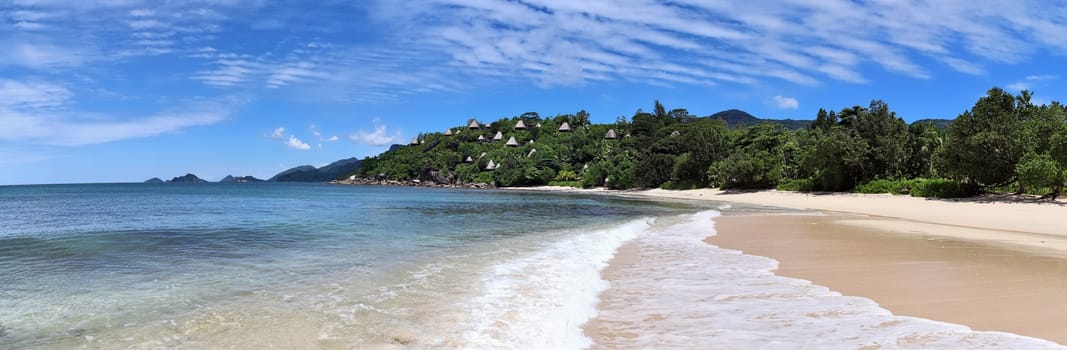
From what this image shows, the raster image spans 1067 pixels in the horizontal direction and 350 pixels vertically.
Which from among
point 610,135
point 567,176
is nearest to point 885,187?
point 567,176

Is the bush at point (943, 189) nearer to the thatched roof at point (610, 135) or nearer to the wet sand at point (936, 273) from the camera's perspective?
the wet sand at point (936, 273)

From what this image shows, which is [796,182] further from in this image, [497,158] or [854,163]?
[497,158]

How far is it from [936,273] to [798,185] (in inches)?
1764

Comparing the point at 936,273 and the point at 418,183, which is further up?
the point at 418,183

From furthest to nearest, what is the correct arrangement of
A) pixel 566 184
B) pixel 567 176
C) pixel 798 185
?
pixel 567 176 → pixel 566 184 → pixel 798 185

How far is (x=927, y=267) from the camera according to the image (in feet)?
31.4

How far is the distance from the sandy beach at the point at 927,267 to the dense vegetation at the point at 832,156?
9098 mm

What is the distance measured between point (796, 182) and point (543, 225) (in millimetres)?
39092

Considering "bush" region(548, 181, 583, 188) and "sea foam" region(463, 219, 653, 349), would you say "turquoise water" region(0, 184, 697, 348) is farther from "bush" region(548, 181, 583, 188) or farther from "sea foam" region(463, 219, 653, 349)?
"bush" region(548, 181, 583, 188)

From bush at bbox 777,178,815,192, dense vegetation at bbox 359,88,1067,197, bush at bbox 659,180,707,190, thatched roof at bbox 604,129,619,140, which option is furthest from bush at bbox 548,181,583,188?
bush at bbox 777,178,815,192

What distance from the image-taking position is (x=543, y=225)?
20.4 m

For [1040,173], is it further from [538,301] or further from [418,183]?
[418,183]

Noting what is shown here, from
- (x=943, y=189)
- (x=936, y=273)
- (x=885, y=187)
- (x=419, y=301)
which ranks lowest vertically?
(x=419, y=301)

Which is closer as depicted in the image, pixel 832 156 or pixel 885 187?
pixel 885 187
